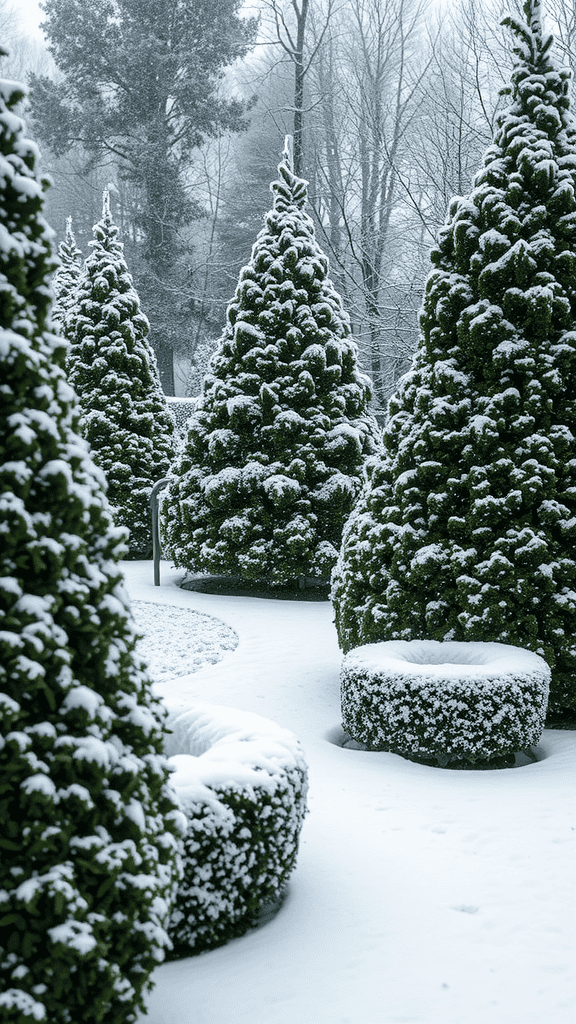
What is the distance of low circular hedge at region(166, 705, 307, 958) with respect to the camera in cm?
332

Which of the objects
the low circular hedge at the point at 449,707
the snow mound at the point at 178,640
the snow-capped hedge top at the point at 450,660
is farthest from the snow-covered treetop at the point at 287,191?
the low circular hedge at the point at 449,707

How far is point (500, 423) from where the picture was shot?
6.39 meters

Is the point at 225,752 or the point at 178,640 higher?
the point at 225,752

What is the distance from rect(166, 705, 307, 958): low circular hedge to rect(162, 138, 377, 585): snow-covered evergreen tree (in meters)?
7.14

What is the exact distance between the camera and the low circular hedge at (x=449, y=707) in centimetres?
546

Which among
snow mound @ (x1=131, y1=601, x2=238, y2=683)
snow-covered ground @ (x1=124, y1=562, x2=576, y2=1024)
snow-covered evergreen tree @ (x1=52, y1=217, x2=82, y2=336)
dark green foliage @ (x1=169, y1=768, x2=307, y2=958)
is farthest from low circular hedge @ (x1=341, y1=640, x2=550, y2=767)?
snow-covered evergreen tree @ (x1=52, y1=217, x2=82, y2=336)

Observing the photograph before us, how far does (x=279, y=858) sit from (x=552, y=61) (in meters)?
5.89

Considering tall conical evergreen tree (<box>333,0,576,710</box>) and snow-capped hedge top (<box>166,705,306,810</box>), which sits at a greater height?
tall conical evergreen tree (<box>333,0,576,710</box>)

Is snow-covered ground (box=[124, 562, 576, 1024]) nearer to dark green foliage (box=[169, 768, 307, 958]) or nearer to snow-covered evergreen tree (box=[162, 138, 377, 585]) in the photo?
dark green foliage (box=[169, 768, 307, 958])

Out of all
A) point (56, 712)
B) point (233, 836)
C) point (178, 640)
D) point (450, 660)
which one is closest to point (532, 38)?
point (450, 660)

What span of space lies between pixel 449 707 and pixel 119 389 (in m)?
10.4

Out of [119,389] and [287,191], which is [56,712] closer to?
[287,191]

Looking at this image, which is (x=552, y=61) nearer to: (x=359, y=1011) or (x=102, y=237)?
(x=359, y=1011)

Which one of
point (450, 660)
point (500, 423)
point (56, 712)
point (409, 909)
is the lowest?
point (409, 909)
